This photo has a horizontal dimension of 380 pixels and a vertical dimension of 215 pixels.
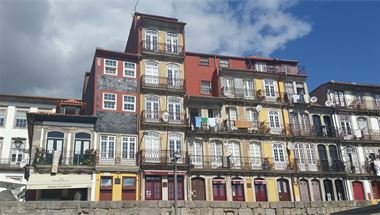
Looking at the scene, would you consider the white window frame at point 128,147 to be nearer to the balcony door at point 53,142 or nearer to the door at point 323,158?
the balcony door at point 53,142

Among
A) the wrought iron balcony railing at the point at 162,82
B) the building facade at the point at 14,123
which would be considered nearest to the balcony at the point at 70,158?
the wrought iron balcony railing at the point at 162,82

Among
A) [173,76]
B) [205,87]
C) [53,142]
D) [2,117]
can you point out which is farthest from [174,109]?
[2,117]

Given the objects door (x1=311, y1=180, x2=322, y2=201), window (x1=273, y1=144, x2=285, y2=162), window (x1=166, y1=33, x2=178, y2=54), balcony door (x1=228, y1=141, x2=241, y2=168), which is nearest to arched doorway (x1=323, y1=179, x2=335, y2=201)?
door (x1=311, y1=180, x2=322, y2=201)

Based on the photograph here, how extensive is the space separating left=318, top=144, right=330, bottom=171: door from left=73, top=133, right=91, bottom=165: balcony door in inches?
Answer: 861

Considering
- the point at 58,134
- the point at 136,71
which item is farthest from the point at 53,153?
the point at 136,71

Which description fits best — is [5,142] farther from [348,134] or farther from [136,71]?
[348,134]

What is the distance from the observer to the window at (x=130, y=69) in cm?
3388

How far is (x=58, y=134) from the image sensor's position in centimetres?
3002

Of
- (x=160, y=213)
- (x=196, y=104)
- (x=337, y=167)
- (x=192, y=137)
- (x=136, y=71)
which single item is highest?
(x=136, y=71)

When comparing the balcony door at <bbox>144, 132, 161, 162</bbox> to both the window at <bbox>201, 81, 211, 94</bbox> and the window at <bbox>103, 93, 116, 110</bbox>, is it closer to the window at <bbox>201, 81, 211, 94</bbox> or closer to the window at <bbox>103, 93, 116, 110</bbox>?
the window at <bbox>103, 93, 116, 110</bbox>

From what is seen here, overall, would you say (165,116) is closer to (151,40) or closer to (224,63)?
(151,40)

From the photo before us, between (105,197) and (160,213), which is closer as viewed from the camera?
(160,213)

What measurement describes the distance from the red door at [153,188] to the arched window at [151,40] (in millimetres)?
11708

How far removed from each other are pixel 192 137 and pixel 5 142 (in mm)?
20771
